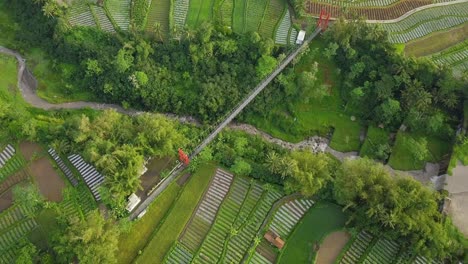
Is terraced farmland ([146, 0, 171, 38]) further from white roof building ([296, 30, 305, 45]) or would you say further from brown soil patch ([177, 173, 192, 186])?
brown soil patch ([177, 173, 192, 186])

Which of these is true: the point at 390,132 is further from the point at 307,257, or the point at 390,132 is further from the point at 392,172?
the point at 307,257

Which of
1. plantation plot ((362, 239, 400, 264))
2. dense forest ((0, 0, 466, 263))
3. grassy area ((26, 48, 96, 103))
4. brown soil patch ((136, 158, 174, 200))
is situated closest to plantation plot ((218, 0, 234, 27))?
dense forest ((0, 0, 466, 263))

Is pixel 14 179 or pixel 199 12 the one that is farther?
pixel 199 12

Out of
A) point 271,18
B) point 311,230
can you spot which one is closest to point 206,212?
point 311,230

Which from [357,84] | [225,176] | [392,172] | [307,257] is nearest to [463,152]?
[392,172]

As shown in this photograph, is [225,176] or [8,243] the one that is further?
[225,176]

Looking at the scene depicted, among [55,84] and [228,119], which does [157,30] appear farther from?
[55,84]
